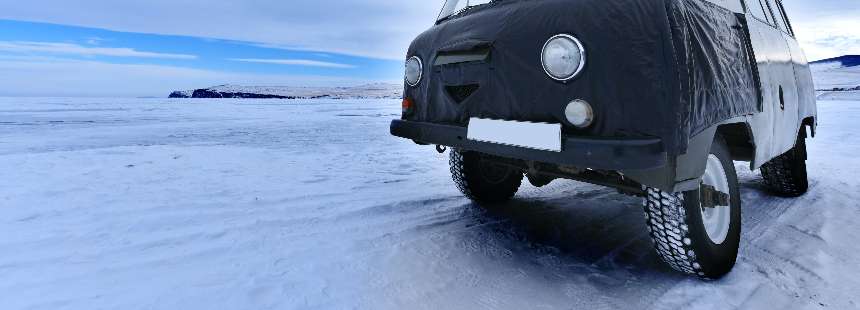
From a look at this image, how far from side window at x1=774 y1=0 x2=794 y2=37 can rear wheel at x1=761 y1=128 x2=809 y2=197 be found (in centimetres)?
84

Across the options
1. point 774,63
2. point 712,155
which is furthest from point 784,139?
point 712,155

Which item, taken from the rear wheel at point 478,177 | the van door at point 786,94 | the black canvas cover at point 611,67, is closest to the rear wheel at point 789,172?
the van door at point 786,94

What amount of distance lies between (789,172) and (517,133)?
9.86 ft

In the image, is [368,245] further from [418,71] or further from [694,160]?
[694,160]

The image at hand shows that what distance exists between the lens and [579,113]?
1988mm

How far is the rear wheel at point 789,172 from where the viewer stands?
380cm

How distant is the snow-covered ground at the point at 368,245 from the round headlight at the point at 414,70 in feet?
3.19

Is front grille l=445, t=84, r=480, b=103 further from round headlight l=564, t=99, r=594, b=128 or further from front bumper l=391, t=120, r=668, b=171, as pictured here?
round headlight l=564, t=99, r=594, b=128

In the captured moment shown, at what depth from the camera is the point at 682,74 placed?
1.84 m

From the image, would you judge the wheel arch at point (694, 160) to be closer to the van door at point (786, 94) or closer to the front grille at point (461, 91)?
the van door at point (786, 94)

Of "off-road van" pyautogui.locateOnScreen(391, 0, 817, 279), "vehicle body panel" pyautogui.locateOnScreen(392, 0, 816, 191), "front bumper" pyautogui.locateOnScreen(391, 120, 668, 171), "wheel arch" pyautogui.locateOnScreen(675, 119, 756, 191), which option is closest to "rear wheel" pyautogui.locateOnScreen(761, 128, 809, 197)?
"off-road van" pyautogui.locateOnScreen(391, 0, 817, 279)

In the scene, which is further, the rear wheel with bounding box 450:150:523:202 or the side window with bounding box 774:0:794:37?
the side window with bounding box 774:0:794:37

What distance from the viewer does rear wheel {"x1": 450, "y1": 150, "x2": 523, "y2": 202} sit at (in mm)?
3543

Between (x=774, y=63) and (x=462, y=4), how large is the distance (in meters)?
2.02
